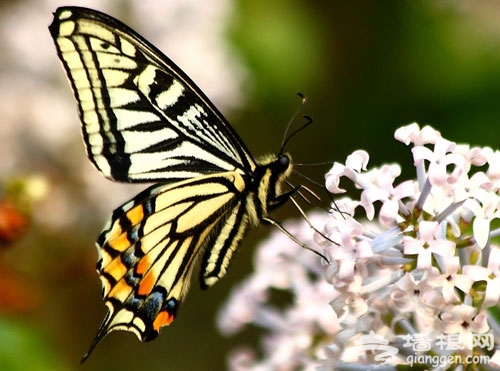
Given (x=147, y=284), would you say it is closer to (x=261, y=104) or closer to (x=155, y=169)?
(x=155, y=169)

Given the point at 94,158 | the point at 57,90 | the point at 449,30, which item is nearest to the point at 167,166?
the point at 94,158

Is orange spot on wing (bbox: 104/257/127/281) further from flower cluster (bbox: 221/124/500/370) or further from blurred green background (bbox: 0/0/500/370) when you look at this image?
blurred green background (bbox: 0/0/500/370)

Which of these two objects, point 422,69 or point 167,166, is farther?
point 422,69

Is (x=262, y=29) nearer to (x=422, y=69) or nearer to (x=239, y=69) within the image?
(x=239, y=69)

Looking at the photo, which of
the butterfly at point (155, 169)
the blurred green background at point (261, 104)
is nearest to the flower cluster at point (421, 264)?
the butterfly at point (155, 169)

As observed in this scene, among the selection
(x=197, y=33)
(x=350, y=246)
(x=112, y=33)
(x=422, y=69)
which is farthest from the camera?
(x=422, y=69)

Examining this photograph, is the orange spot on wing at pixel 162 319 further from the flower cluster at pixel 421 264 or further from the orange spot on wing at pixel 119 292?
the flower cluster at pixel 421 264

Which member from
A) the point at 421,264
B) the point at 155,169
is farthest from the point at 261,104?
the point at 421,264

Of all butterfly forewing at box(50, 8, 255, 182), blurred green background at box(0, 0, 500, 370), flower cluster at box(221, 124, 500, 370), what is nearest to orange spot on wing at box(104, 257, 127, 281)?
butterfly forewing at box(50, 8, 255, 182)
